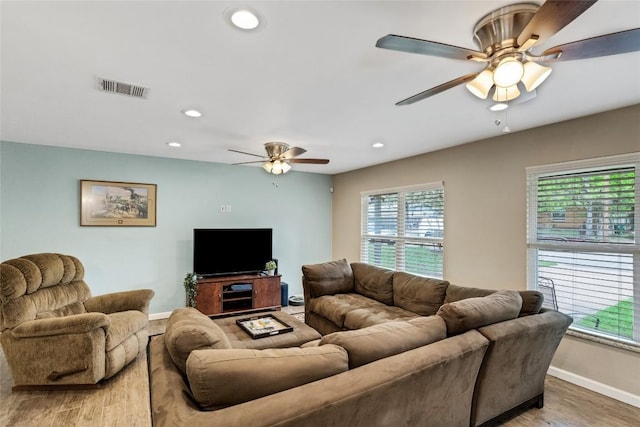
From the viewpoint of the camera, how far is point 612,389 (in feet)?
8.60

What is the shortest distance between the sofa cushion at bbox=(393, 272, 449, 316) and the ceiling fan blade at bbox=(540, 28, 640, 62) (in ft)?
7.55

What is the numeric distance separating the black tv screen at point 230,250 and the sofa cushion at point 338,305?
1584mm

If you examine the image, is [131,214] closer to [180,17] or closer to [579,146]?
[180,17]

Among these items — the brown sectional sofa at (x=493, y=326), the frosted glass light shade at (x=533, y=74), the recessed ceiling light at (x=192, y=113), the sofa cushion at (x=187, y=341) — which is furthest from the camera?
the recessed ceiling light at (x=192, y=113)

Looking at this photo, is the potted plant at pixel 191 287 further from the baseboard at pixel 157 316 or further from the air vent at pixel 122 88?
the air vent at pixel 122 88

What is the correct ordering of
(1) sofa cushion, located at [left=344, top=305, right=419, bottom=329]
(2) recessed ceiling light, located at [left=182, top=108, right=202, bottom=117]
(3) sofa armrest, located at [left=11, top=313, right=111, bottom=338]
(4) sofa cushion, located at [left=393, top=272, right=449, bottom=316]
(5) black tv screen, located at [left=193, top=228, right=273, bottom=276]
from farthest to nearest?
(5) black tv screen, located at [left=193, top=228, right=273, bottom=276], (4) sofa cushion, located at [left=393, top=272, right=449, bottom=316], (1) sofa cushion, located at [left=344, top=305, right=419, bottom=329], (2) recessed ceiling light, located at [left=182, top=108, right=202, bottom=117], (3) sofa armrest, located at [left=11, top=313, right=111, bottom=338]

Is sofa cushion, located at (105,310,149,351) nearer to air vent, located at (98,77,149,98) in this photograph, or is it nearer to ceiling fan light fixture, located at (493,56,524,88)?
air vent, located at (98,77,149,98)

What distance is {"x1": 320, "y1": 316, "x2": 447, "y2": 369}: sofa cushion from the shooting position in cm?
153

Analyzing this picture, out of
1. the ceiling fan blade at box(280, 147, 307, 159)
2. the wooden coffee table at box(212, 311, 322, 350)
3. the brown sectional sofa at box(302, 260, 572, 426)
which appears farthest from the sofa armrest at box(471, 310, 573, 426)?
the ceiling fan blade at box(280, 147, 307, 159)

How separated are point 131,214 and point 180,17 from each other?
12.5ft

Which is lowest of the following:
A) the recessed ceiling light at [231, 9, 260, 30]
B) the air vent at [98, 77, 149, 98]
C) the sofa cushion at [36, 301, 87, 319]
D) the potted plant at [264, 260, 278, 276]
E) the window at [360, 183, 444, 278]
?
the sofa cushion at [36, 301, 87, 319]

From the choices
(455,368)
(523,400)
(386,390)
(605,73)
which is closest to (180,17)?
(386,390)

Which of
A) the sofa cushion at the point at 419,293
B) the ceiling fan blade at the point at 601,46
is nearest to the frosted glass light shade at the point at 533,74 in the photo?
the ceiling fan blade at the point at 601,46

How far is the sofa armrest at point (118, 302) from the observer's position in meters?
3.34
